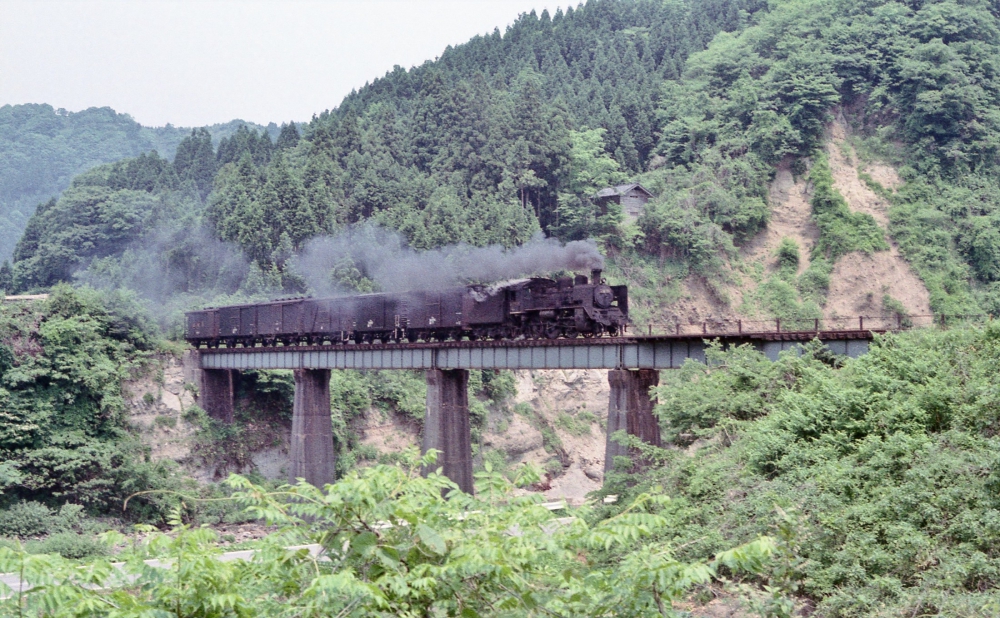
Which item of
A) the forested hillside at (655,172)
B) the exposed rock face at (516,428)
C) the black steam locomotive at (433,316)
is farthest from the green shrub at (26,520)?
the forested hillside at (655,172)

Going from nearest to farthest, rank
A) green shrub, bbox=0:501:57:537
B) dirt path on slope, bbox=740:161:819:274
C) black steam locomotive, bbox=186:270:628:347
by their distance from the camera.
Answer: black steam locomotive, bbox=186:270:628:347 → green shrub, bbox=0:501:57:537 → dirt path on slope, bbox=740:161:819:274

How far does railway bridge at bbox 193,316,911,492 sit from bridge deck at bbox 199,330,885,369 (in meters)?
0.03

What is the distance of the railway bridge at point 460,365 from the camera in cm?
3262

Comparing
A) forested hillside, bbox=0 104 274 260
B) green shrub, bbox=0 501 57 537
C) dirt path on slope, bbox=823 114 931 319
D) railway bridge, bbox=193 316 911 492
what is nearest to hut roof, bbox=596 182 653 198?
dirt path on slope, bbox=823 114 931 319

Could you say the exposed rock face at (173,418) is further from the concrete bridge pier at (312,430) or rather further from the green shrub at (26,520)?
the green shrub at (26,520)

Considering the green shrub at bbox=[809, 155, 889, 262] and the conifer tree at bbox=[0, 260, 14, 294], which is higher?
the green shrub at bbox=[809, 155, 889, 262]

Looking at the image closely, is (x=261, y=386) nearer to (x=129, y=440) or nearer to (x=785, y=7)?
(x=129, y=440)

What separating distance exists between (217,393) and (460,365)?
63.2ft

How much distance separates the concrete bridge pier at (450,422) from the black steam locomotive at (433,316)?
2070mm

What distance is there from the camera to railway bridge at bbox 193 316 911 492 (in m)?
32.6

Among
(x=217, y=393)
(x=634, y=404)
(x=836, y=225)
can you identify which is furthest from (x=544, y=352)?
(x=836, y=225)

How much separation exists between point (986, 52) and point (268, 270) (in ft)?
188

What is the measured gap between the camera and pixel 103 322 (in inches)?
2025

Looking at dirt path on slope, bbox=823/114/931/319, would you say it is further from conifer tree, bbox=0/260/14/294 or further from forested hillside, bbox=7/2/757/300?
conifer tree, bbox=0/260/14/294
